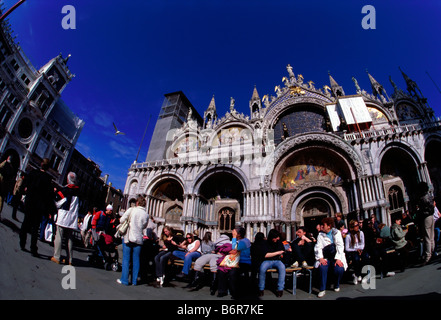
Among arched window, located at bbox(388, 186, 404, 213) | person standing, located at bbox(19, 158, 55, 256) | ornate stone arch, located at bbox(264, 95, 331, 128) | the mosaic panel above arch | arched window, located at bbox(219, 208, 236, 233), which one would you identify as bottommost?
person standing, located at bbox(19, 158, 55, 256)

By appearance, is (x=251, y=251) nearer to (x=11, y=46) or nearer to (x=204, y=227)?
(x=204, y=227)

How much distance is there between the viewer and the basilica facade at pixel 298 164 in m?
14.8

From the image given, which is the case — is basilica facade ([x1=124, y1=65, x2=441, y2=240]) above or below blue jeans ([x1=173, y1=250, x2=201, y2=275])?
above

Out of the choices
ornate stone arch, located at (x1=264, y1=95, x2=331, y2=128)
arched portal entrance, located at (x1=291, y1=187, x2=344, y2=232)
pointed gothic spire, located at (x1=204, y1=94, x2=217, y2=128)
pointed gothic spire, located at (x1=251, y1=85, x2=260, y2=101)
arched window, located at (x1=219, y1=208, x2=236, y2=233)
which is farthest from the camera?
pointed gothic spire, located at (x1=204, y1=94, x2=217, y2=128)

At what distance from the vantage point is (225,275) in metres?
4.77

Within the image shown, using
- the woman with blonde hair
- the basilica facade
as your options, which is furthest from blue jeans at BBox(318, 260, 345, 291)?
the basilica facade

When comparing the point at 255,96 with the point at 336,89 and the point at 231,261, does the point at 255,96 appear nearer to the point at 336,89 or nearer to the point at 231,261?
the point at 336,89

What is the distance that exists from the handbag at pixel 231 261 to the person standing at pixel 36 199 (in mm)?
4132

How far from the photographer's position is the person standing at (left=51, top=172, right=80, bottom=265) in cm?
448

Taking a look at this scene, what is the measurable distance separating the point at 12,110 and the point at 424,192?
1417 inches

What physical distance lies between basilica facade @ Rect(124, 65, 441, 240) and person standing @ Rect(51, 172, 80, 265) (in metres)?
13.1

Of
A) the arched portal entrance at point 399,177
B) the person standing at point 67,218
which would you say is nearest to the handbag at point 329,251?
the person standing at point 67,218

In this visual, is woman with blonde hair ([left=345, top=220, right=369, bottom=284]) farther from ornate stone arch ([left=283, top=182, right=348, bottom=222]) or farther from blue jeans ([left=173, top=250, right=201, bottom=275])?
ornate stone arch ([left=283, top=182, right=348, bottom=222])

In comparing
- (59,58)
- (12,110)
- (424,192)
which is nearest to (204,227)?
(424,192)
